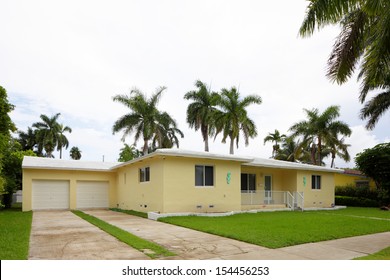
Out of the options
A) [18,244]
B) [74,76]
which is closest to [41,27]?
[74,76]

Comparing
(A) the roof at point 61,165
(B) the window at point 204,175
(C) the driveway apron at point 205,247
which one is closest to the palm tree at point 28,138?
(A) the roof at point 61,165

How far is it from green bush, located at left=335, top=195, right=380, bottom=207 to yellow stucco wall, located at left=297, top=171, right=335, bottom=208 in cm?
411

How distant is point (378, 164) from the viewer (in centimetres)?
2572

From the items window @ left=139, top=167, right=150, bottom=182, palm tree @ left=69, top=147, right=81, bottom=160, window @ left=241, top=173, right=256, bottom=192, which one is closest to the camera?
window @ left=139, top=167, right=150, bottom=182

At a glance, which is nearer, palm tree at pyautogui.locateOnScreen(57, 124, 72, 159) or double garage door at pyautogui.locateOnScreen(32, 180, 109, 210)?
double garage door at pyautogui.locateOnScreen(32, 180, 109, 210)

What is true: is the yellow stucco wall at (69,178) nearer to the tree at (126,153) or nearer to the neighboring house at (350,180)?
the tree at (126,153)

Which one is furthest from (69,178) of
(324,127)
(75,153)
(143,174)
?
(75,153)

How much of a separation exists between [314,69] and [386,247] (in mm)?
7697

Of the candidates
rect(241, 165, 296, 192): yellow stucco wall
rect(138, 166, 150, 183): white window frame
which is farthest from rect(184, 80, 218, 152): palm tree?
rect(138, 166, 150, 183): white window frame

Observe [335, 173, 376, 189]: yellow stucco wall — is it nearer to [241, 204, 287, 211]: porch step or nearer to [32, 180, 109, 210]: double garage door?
[241, 204, 287, 211]: porch step

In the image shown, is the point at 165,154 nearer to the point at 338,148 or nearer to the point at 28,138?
the point at 338,148

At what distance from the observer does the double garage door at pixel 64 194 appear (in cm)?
2202

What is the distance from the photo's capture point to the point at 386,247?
8.94m

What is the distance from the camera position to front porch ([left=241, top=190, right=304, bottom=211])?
20695 mm
